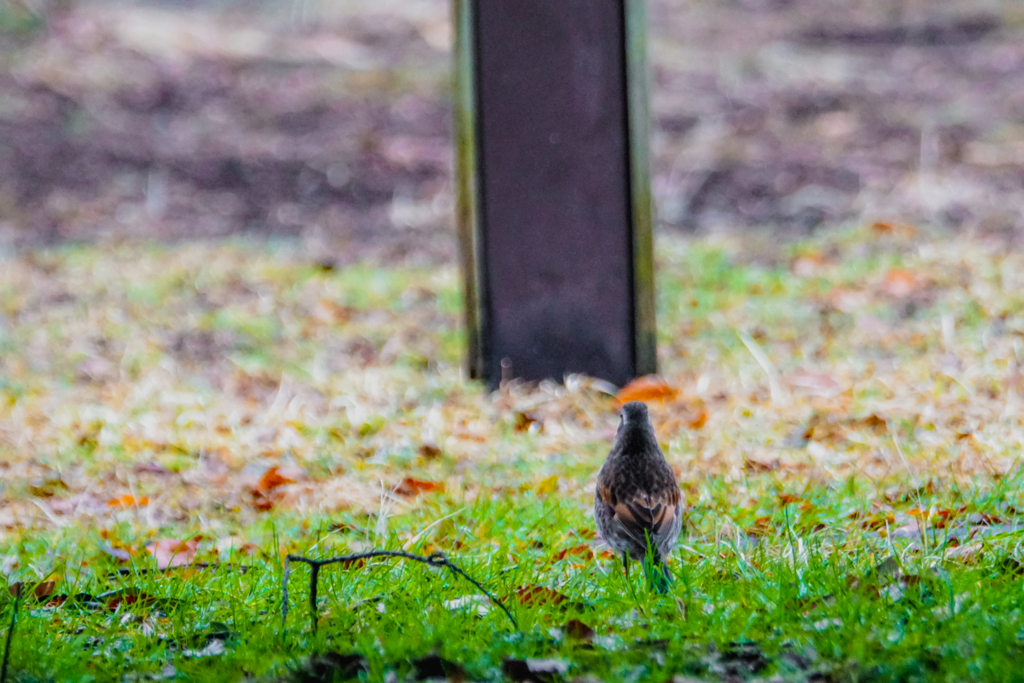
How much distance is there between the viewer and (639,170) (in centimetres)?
601

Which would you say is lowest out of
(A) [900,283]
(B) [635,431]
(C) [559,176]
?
(B) [635,431]

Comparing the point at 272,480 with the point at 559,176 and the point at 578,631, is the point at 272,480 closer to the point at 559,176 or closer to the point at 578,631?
the point at 559,176

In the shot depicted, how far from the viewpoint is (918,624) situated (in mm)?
3023

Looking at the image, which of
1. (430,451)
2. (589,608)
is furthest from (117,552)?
(589,608)

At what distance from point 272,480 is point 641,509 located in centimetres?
201

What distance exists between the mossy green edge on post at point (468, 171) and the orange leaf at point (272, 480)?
1.50 meters

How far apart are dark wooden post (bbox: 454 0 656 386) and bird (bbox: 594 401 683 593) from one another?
232cm

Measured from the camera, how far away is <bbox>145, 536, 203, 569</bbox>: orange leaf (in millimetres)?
4148

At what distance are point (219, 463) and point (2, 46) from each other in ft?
40.4

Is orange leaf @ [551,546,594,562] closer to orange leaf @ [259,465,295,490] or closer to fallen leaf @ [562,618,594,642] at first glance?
fallen leaf @ [562,618,594,642]

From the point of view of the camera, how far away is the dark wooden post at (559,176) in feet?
19.6

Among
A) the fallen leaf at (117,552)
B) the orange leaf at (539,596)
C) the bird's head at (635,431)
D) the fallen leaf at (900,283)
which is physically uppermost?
the fallen leaf at (900,283)

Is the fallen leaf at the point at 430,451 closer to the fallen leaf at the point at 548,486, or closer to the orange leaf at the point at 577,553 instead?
the fallen leaf at the point at 548,486

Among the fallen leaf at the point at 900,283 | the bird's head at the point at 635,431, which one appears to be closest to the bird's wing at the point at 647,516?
the bird's head at the point at 635,431
